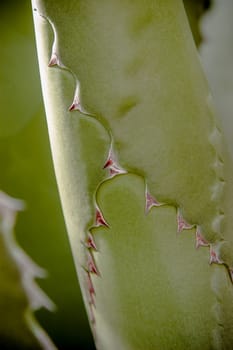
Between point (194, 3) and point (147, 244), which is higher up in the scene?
point (194, 3)

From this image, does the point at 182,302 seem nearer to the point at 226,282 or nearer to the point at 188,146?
the point at 226,282

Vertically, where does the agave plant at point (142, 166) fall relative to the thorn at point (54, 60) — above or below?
below

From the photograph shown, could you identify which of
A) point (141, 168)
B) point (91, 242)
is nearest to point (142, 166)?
point (141, 168)

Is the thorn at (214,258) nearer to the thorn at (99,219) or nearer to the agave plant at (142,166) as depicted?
the agave plant at (142,166)

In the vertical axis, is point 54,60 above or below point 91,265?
above

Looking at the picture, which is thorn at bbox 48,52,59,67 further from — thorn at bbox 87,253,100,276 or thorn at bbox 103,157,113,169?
thorn at bbox 87,253,100,276

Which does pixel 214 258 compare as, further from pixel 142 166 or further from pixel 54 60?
pixel 54 60

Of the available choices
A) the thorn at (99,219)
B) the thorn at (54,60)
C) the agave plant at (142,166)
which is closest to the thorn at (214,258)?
the agave plant at (142,166)

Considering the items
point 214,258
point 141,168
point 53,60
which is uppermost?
point 53,60

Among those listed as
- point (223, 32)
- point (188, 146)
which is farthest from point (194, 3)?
point (188, 146)
